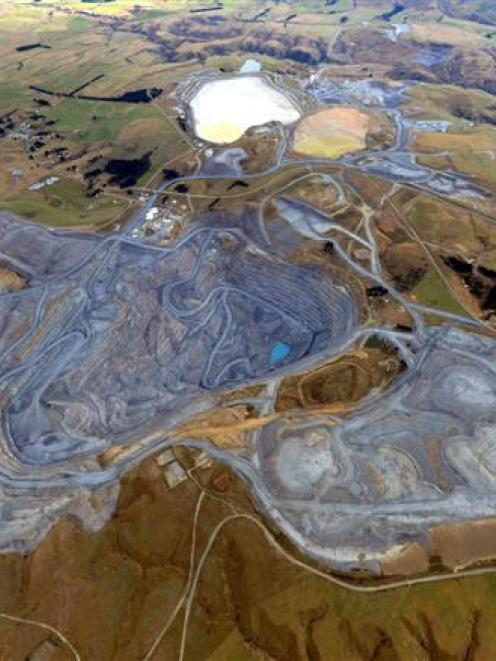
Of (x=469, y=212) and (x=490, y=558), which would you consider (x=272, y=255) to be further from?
(x=490, y=558)

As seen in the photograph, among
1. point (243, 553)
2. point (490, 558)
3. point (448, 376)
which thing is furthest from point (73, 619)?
point (448, 376)

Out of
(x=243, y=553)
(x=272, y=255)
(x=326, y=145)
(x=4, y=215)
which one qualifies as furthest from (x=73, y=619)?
(x=326, y=145)

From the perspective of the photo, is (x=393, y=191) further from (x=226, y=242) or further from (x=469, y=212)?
(x=226, y=242)

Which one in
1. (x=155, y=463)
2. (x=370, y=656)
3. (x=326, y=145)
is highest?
(x=326, y=145)

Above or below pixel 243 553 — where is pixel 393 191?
above

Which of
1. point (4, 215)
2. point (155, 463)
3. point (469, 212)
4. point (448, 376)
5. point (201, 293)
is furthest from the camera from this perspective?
point (4, 215)

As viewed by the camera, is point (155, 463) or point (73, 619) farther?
point (155, 463)

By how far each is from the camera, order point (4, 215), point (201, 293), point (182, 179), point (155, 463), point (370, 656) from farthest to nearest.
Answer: point (182, 179) → point (4, 215) → point (201, 293) → point (155, 463) → point (370, 656)
